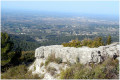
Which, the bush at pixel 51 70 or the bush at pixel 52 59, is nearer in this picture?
the bush at pixel 51 70

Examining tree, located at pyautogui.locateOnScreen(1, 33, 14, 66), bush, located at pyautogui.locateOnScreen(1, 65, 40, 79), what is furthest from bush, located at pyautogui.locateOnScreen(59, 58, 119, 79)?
tree, located at pyautogui.locateOnScreen(1, 33, 14, 66)

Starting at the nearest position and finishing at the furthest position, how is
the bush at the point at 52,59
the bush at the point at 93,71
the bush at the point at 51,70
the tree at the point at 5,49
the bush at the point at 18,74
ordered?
1. the bush at the point at 93,71
2. the bush at the point at 51,70
3. the bush at the point at 18,74
4. the bush at the point at 52,59
5. the tree at the point at 5,49

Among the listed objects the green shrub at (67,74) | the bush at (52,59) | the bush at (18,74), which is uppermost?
the bush at (52,59)

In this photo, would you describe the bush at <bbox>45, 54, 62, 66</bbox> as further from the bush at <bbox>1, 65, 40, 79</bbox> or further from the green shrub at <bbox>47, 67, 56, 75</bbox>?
the bush at <bbox>1, 65, 40, 79</bbox>

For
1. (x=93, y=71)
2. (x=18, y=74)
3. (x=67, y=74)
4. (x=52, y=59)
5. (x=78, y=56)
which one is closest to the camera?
(x=93, y=71)

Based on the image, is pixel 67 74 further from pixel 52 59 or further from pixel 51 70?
pixel 52 59

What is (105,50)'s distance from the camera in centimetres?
1003

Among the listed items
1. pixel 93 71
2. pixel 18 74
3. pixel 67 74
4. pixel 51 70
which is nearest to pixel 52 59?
pixel 51 70

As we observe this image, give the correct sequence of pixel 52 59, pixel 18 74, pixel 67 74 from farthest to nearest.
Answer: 1. pixel 52 59
2. pixel 18 74
3. pixel 67 74

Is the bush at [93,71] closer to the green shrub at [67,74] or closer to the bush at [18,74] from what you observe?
the green shrub at [67,74]

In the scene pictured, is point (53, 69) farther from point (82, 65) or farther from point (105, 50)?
point (105, 50)

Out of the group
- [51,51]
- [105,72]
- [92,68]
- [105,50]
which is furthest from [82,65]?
[51,51]

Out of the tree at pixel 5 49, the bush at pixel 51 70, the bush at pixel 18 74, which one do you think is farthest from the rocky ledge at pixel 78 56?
the tree at pixel 5 49

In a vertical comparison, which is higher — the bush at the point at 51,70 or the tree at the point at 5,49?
the tree at the point at 5,49
